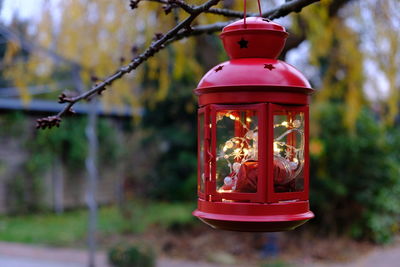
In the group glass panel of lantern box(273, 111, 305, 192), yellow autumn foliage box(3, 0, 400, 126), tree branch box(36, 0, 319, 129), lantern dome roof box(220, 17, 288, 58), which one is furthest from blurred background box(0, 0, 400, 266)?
glass panel of lantern box(273, 111, 305, 192)

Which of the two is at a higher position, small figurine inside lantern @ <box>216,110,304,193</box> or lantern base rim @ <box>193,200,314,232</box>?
small figurine inside lantern @ <box>216,110,304,193</box>

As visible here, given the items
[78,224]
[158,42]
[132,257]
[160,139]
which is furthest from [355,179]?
[158,42]

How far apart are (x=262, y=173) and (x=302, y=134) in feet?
0.99

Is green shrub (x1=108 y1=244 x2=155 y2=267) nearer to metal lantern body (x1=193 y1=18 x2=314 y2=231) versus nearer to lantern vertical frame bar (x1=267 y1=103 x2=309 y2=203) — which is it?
metal lantern body (x1=193 y1=18 x2=314 y2=231)

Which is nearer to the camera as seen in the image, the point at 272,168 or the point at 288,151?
the point at 272,168

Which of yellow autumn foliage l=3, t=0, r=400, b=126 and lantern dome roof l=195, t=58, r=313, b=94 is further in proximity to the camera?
yellow autumn foliage l=3, t=0, r=400, b=126

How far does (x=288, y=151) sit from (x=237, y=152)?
19cm

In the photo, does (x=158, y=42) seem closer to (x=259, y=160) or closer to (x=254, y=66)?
(x=254, y=66)

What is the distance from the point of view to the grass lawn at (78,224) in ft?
27.8

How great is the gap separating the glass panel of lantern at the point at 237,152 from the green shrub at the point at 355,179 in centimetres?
609

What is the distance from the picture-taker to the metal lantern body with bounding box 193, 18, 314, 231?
179 centimetres

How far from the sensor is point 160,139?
11.4 metres

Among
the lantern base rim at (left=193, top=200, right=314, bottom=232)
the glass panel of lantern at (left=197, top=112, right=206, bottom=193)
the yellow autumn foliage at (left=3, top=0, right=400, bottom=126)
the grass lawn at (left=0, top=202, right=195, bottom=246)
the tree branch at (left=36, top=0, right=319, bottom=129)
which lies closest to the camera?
the tree branch at (left=36, top=0, right=319, bottom=129)

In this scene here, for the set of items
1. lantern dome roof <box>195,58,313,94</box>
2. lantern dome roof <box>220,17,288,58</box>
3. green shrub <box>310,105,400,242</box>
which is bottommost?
green shrub <box>310,105,400,242</box>
